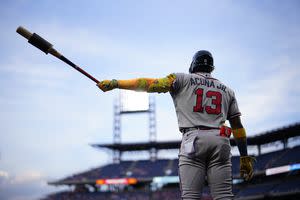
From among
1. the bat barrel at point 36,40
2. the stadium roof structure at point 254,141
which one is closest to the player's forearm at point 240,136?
the bat barrel at point 36,40

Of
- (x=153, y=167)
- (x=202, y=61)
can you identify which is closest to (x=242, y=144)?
(x=202, y=61)

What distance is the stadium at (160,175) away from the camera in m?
38.2

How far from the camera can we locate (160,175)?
4553 centimetres

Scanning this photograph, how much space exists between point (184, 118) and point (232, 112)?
0.76 metres

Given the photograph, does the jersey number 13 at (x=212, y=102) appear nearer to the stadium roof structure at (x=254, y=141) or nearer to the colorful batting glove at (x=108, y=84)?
the colorful batting glove at (x=108, y=84)

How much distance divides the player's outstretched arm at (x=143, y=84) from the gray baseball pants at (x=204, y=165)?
0.58m

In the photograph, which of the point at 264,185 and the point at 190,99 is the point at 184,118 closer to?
the point at 190,99

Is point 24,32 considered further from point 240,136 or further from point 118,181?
Answer: point 118,181

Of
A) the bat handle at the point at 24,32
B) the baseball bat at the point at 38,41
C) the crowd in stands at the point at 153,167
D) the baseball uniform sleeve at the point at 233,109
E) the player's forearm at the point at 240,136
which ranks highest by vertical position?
the bat handle at the point at 24,32

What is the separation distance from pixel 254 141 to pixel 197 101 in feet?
142

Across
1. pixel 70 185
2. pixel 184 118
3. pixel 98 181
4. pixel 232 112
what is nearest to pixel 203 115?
pixel 184 118

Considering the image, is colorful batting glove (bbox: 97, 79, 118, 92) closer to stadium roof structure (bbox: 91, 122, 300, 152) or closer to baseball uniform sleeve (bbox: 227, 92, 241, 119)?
baseball uniform sleeve (bbox: 227, 92, 241, 119)

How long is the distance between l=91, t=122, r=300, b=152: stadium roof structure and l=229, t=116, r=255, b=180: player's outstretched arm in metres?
36.0

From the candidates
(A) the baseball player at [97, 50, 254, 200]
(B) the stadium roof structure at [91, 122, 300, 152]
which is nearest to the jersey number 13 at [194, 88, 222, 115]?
(A) the baseball player at [97, 50, 254, 200]
